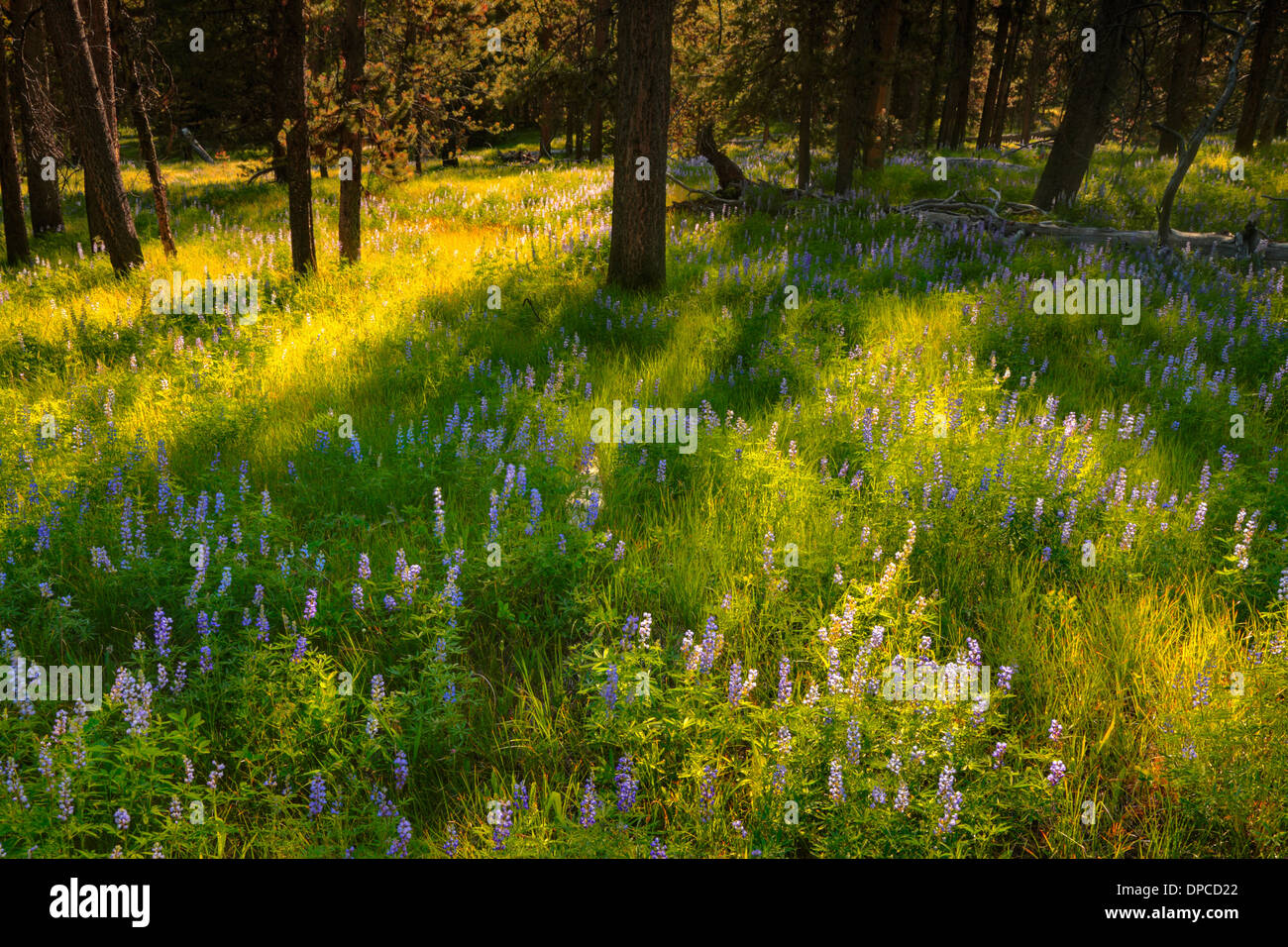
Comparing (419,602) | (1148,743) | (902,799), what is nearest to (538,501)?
(419,602)

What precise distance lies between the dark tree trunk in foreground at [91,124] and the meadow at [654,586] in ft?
13.9

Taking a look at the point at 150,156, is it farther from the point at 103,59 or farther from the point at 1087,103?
the point at 1087,103

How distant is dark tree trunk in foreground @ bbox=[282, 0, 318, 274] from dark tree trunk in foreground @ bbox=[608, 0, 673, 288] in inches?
174

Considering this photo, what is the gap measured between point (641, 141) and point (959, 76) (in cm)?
2111

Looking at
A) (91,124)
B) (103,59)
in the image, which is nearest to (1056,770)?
(91,124)

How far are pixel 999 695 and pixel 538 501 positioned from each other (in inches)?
104

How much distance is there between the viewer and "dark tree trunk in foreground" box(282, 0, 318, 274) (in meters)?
10.1

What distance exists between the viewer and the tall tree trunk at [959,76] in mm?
23938

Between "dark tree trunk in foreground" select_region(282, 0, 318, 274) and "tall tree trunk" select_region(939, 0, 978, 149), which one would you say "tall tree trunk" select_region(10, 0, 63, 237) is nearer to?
"dark tree trunk in foreground" select_region(282, 0, 318, 274)

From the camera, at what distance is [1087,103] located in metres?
14.0

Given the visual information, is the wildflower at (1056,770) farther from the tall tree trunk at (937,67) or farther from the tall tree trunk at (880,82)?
the tall tree trunk at (937,67)

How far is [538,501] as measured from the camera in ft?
14.8

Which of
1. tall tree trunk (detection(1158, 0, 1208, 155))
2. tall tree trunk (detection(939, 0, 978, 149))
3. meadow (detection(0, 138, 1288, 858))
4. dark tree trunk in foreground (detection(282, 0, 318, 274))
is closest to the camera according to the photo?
meadow (detection(0, 138, 1288, 858))

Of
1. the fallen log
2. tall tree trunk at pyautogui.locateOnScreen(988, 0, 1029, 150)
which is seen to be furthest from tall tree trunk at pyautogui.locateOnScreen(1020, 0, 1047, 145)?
the fallen log
